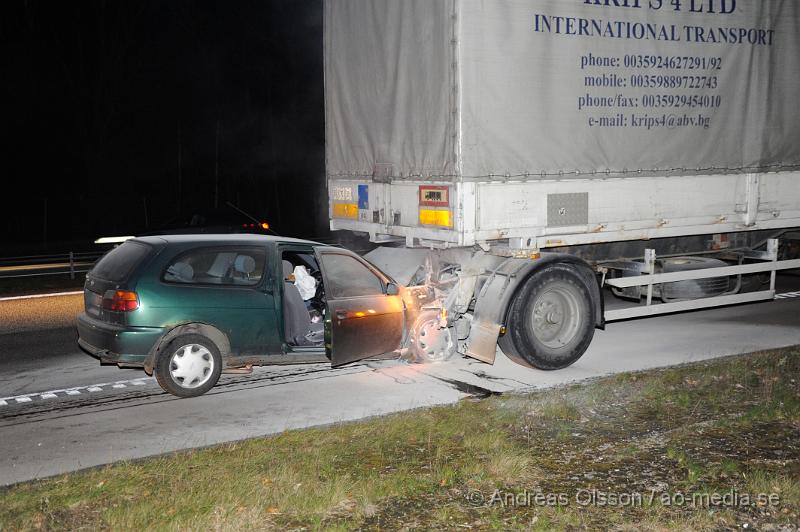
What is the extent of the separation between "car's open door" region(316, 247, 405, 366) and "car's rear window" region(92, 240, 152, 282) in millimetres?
1735

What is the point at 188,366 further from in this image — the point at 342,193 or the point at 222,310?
the point at 342,193

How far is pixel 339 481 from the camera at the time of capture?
5.67m

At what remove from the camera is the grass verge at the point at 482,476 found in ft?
16.8

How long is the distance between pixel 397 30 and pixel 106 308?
4.34 m

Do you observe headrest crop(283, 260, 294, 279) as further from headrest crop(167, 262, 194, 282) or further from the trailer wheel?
the trailer wheel

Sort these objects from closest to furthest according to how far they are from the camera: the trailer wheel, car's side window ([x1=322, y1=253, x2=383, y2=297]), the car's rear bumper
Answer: the car's rear bumper, car's side window ([x1=322, y1=253, x2=383, y2=297]), the trailer wheel

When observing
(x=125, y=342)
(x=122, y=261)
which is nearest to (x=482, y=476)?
(x=125, y=342)

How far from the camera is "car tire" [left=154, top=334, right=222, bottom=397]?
7.90 meters

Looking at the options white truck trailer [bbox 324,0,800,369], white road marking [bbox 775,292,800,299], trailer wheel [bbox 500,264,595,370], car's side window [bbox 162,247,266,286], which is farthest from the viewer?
white road marking [bbox 775,292,800,299]

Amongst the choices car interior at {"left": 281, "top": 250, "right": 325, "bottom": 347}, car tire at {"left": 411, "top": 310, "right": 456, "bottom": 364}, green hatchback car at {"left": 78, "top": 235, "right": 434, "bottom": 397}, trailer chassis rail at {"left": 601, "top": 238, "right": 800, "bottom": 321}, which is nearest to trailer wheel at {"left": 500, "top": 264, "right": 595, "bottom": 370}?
trailer chassis rail at {"left": 601, "top": 238, "right": 800, "bottom": 321}

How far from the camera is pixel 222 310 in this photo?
812 centimetres

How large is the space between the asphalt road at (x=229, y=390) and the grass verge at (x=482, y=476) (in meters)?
0.63

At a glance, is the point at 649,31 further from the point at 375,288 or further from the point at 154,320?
Answer: the point at 154,320

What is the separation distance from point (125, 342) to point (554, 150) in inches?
191
